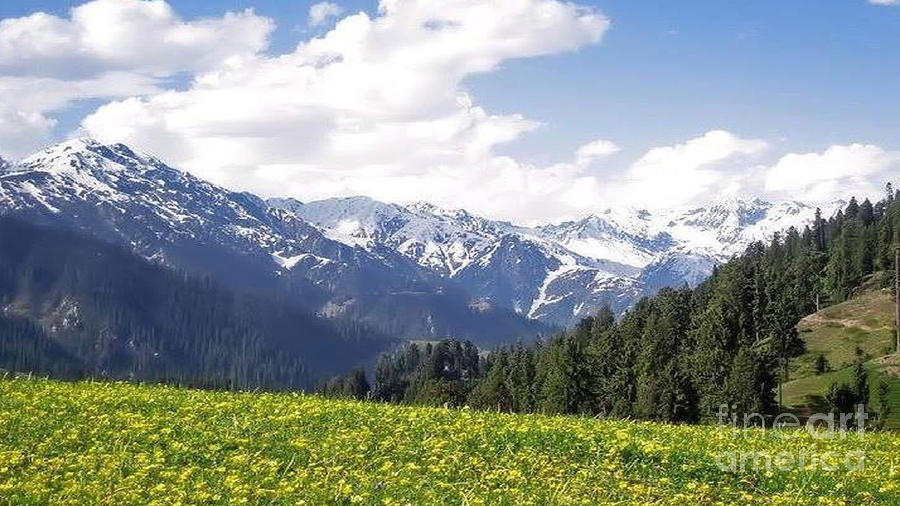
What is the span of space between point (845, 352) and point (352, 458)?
574 feet

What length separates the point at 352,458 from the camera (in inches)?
607

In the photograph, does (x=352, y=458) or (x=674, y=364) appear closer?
(x=352, y=458)

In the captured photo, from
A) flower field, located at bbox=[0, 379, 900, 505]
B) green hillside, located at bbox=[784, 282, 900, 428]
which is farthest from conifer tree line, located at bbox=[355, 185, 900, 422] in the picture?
flower field, located at bbox=[0, 379, 900, 505]

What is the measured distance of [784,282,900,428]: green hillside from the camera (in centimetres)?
13325

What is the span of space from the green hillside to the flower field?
10521 centimetres

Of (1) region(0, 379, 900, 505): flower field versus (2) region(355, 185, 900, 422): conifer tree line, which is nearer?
(1) region(0, 379, 900, 505): flower field

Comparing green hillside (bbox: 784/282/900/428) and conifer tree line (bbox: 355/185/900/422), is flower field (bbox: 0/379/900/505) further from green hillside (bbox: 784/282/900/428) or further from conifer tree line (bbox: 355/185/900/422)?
green hillside (bbox: 784/282/900/428)

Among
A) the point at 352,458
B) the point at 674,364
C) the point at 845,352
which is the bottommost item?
the point at 674,364

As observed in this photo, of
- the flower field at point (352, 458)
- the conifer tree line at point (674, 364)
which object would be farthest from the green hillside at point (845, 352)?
the flower field at point (352, 458)

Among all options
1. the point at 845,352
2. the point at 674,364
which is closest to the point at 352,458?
the point at 674,364

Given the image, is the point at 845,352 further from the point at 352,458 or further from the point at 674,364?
the point at 352,458

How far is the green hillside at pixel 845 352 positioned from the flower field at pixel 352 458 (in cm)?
10521

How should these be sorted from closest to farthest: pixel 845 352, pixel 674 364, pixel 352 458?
1. pixel 352 458
2. pixel 674 364
3. pixel 845 352

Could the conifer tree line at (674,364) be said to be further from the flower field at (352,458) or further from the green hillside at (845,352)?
the flower field at (352,458)
